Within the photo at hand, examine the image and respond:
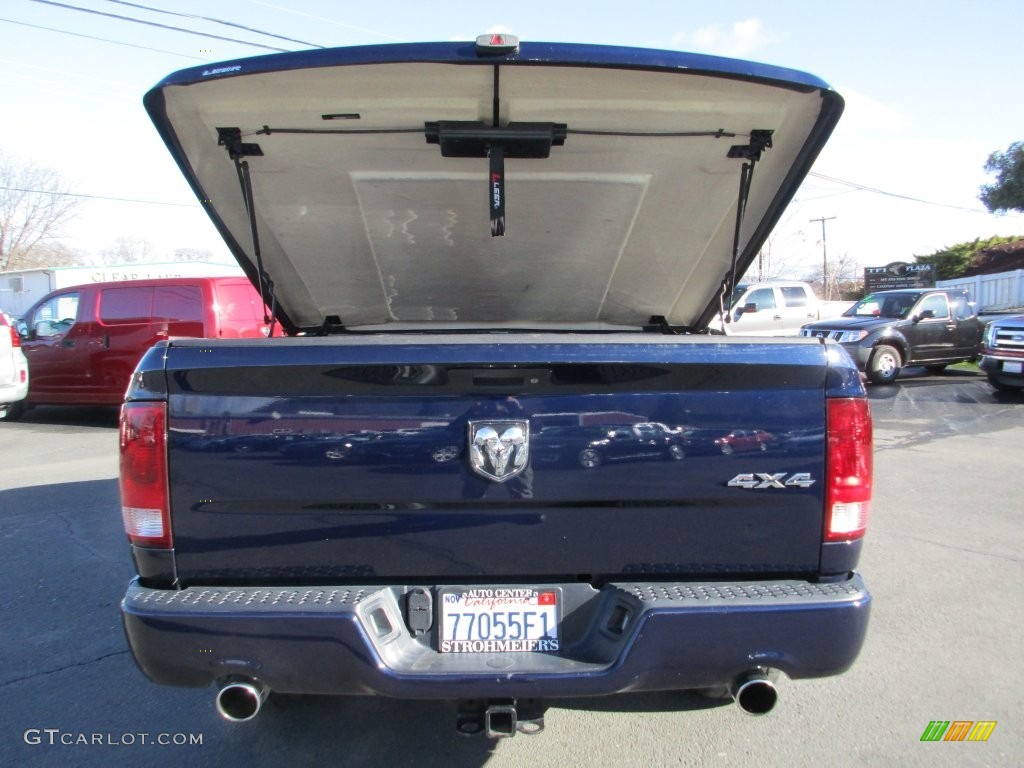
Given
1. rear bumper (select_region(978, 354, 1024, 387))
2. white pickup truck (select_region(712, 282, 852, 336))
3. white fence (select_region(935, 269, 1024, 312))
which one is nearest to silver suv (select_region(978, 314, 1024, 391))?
rear bumper (select_region(978, 354, 1024, 387))

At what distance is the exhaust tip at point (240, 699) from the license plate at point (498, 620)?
54 centimetres

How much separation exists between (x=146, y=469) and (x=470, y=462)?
94 cm

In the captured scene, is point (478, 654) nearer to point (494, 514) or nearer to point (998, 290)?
point (494, 514)

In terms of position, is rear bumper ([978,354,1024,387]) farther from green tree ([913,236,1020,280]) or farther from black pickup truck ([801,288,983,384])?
green tree ([913,236,1020,280])

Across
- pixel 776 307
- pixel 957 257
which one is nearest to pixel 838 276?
pixel 957 257

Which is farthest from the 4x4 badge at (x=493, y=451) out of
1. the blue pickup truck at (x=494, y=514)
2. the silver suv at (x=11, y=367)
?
the silver suv at (x=11, y=367)

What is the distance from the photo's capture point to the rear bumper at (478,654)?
6.48 ft

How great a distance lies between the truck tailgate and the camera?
2.05 meters

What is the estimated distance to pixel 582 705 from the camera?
270 centimetres

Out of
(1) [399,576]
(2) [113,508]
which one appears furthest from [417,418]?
(2) [113,508]

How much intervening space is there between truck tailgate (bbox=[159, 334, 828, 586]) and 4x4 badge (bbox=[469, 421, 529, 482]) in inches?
0.6

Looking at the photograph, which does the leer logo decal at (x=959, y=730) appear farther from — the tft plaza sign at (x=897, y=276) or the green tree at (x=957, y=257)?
the green tree at (x=957, y=257)

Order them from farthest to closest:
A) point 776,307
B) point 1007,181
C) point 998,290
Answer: point 1007,181 → point 998,290 → point 776,307

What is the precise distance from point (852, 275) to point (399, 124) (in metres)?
62.5
